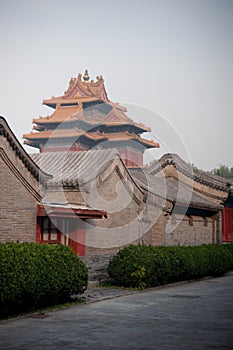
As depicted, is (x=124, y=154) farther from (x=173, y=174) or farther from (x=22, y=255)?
(x=22, y=255)

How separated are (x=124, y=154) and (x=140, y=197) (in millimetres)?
20449

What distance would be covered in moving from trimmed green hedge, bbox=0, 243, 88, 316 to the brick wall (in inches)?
150

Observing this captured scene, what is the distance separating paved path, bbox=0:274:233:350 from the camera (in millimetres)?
8789

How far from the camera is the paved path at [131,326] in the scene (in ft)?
28.8

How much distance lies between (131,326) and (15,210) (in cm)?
801

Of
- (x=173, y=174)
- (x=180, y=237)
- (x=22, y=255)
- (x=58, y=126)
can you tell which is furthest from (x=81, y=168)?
(x=58, y=126)

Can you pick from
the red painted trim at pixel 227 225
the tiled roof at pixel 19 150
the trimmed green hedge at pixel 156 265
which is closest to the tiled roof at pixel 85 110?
the red painted trim at pixel 227 225

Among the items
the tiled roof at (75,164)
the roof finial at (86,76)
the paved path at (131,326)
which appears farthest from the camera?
the roof finial at (86,76)

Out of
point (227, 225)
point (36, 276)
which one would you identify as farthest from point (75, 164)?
point (227, 225)

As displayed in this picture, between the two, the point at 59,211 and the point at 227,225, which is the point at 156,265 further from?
the point at 227,225

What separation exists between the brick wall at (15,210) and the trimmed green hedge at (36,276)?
3802mm

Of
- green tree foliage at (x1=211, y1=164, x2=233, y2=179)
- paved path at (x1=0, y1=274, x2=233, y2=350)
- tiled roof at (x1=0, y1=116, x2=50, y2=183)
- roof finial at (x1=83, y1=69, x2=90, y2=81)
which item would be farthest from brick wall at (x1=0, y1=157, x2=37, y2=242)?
green tree foliage at (x1=211, y1=164, x2=233, y2=179)

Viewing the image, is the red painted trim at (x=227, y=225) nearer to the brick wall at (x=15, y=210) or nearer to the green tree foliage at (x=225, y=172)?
the brick wall at (x=15, y=210)

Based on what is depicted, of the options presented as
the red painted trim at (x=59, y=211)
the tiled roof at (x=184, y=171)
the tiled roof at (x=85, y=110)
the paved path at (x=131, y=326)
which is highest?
the tiled roof at (x=85, y=110)
